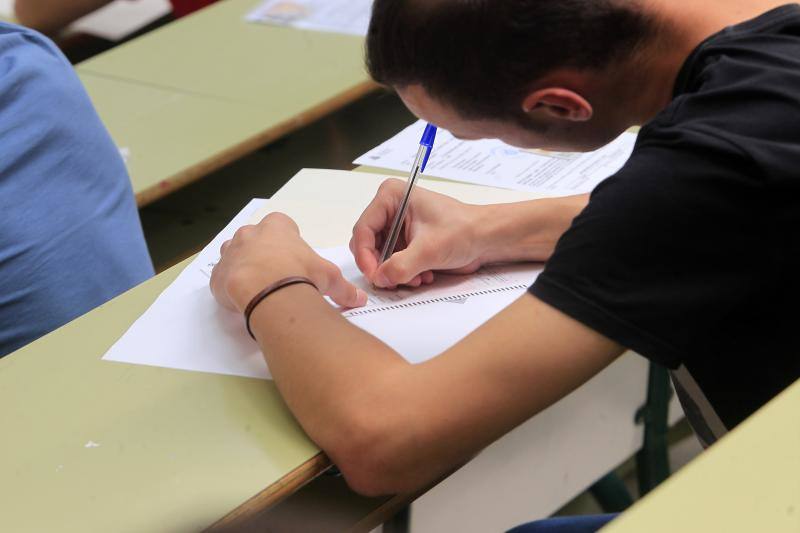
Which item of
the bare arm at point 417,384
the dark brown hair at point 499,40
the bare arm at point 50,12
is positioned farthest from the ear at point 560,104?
the bare arm at point 50,12

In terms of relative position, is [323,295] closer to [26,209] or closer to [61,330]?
[61,330]

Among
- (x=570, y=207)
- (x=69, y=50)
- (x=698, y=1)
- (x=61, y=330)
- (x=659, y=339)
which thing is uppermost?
(x=698, y=1)

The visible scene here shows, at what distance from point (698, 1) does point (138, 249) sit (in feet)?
3.28

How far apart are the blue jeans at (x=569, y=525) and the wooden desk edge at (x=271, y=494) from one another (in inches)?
14.9

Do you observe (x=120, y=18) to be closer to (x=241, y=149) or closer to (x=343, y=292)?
(x=241, y=149)

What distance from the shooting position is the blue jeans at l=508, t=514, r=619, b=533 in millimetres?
1203

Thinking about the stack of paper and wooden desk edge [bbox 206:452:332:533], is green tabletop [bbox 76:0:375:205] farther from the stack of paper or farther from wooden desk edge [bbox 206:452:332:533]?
wooden desk edge [bbox 206:452:332:533]

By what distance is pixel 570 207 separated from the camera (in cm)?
128

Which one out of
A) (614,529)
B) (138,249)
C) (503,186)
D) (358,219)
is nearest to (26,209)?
(138,249)

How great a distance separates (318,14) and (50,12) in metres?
0.83

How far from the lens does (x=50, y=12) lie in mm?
2834

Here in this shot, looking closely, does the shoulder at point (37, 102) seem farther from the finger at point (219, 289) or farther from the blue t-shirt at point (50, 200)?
the finger at point (219, 289)

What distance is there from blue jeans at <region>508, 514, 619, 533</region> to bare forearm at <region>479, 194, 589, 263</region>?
12.5 inches

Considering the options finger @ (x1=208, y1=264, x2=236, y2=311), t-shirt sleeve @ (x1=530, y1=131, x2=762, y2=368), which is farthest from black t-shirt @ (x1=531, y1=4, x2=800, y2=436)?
finger @ (x1=208, y1=264, x2=236, y2=311)
